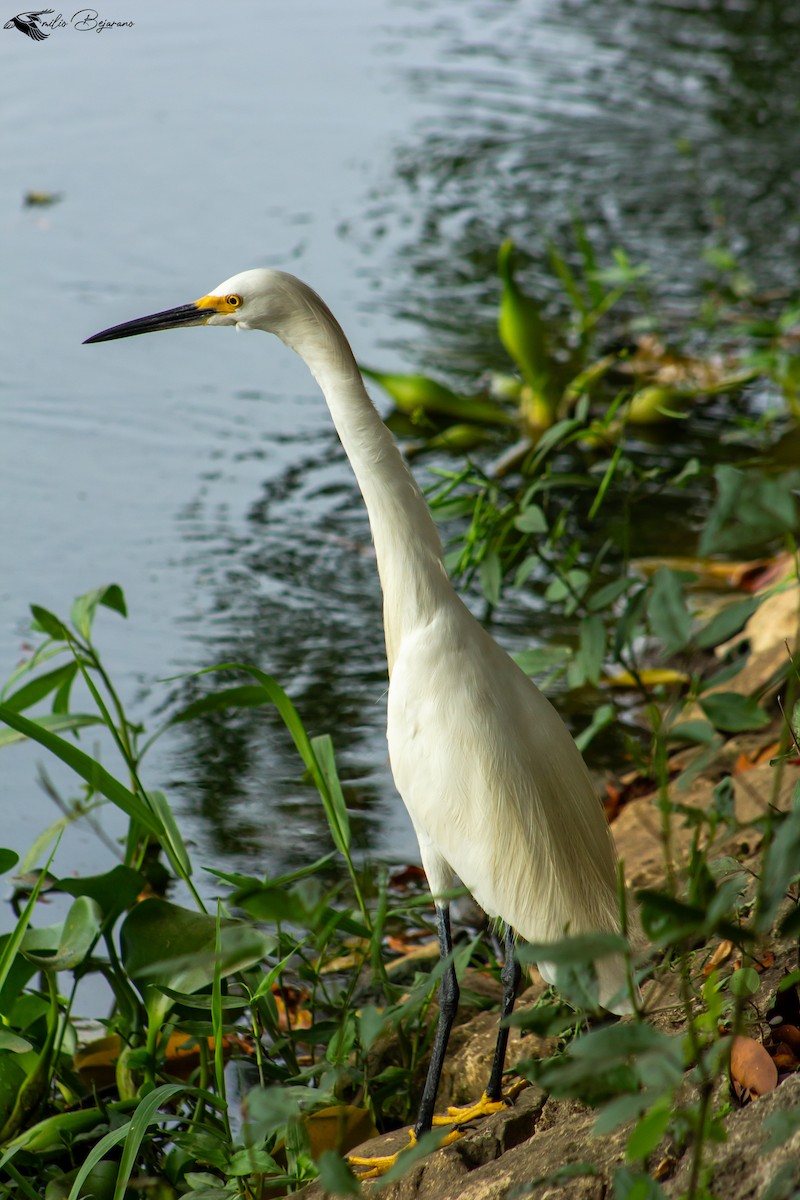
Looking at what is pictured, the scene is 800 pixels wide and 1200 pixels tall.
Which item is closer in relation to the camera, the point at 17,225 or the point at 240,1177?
the point at 240,1177

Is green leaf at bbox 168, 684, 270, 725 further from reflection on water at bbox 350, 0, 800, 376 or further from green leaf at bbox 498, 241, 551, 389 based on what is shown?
reflection on water at bbox 350, 0, 800, 376

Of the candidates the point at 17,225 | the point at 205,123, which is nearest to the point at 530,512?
the point at 17,225

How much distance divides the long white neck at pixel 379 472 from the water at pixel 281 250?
1242 mm

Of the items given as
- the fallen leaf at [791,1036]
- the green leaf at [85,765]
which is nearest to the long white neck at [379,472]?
the green leaf at [85,765]

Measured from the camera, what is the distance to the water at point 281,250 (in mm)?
3471

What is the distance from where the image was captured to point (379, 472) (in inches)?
69.4

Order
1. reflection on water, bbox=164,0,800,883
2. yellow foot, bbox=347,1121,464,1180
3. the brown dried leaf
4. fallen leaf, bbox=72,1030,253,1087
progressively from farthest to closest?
reflection on water, bbox=164,0,800,883
fallen leaf, bbox=72,1030,253,1087
yellow foot, bbox=347,1121,464,1180
the brown dried leaf

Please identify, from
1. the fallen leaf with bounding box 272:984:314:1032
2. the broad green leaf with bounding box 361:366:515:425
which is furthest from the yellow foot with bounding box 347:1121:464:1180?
the broad green leaf with bounding box 361:366:515:425

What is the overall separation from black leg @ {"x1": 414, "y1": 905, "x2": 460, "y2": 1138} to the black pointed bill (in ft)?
2.93

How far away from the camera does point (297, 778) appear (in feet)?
10.3

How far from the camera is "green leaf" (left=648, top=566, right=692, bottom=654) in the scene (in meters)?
1.09

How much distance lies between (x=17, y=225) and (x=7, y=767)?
3.52m

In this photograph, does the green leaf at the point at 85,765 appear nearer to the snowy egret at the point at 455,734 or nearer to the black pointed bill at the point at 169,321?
the snowy egret at the point at 455,734

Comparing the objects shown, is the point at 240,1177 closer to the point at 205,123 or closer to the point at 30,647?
the point at 30,647
